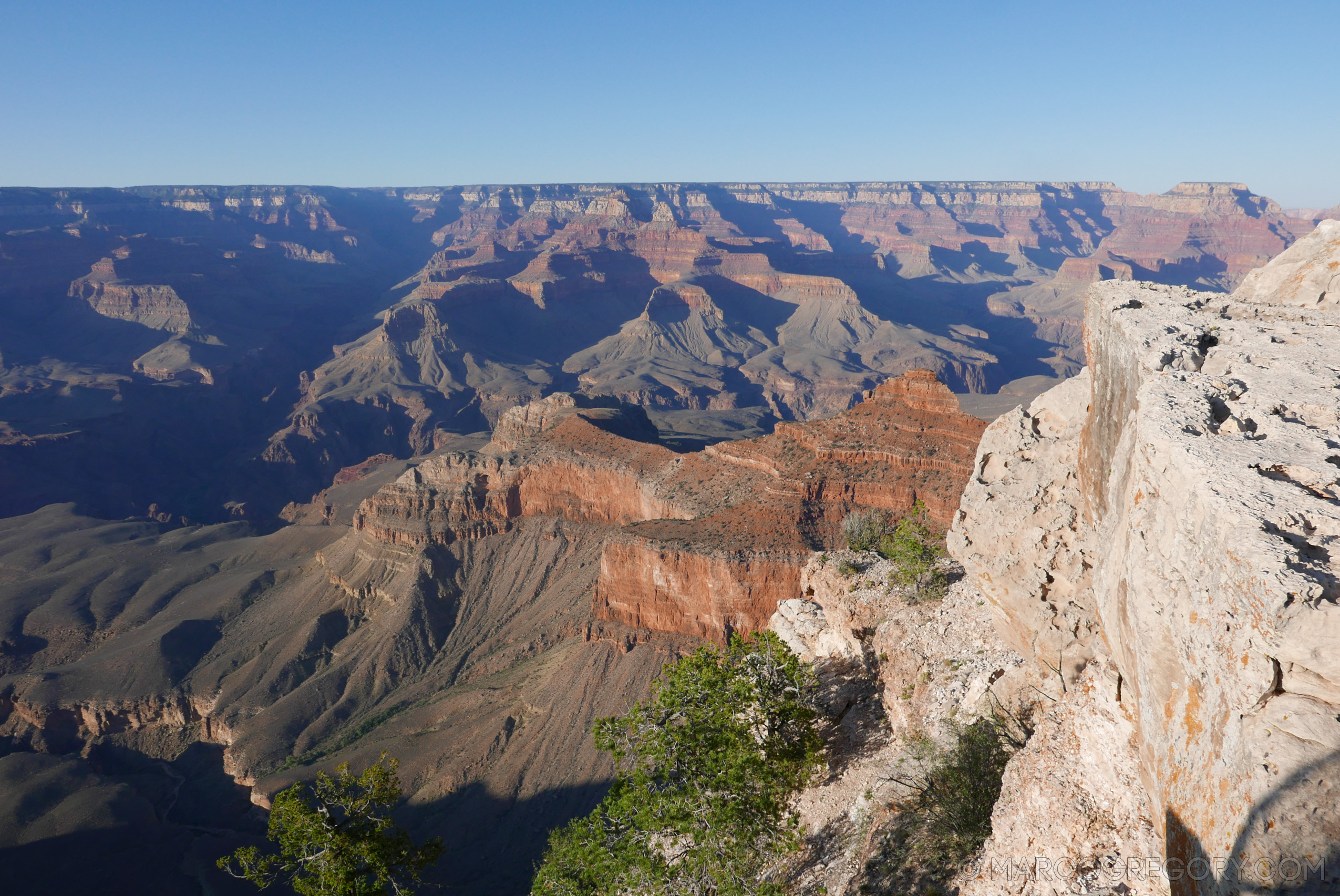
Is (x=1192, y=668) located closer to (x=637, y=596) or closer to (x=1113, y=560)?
(x=1113, y=560)

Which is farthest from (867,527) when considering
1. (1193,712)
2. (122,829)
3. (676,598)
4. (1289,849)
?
(122,829)

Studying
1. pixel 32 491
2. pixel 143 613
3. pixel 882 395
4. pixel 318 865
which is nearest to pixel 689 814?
pixel 318 865

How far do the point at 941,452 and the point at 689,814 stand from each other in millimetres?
34056

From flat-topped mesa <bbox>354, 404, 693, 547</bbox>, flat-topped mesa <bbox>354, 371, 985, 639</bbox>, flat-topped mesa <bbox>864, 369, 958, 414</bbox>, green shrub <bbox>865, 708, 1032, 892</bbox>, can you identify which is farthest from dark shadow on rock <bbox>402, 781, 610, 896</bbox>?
flat-topped mesa <bbox>864, 369, 958, 414</bbox>

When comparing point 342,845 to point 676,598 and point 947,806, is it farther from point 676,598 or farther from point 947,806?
point 676,598

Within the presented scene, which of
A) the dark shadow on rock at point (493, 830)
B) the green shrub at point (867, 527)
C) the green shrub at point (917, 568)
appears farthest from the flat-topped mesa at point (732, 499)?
the green shrub at point (917, 568)

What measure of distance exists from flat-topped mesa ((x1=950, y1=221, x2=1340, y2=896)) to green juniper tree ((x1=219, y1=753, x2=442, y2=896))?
56.2 feet

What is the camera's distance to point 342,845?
19.9m

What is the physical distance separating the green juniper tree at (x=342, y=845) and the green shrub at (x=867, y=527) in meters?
19.0

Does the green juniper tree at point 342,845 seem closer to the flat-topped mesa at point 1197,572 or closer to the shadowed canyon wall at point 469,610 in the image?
the flat-topped mesa at point 1197,572

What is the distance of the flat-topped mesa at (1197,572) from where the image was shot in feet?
18.6

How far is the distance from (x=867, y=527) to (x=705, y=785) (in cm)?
2185

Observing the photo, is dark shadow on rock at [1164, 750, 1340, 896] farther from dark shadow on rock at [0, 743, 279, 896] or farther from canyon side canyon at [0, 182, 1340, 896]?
dark shadow on rock at [0, 743, 279, 896]

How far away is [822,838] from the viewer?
16.4 m
